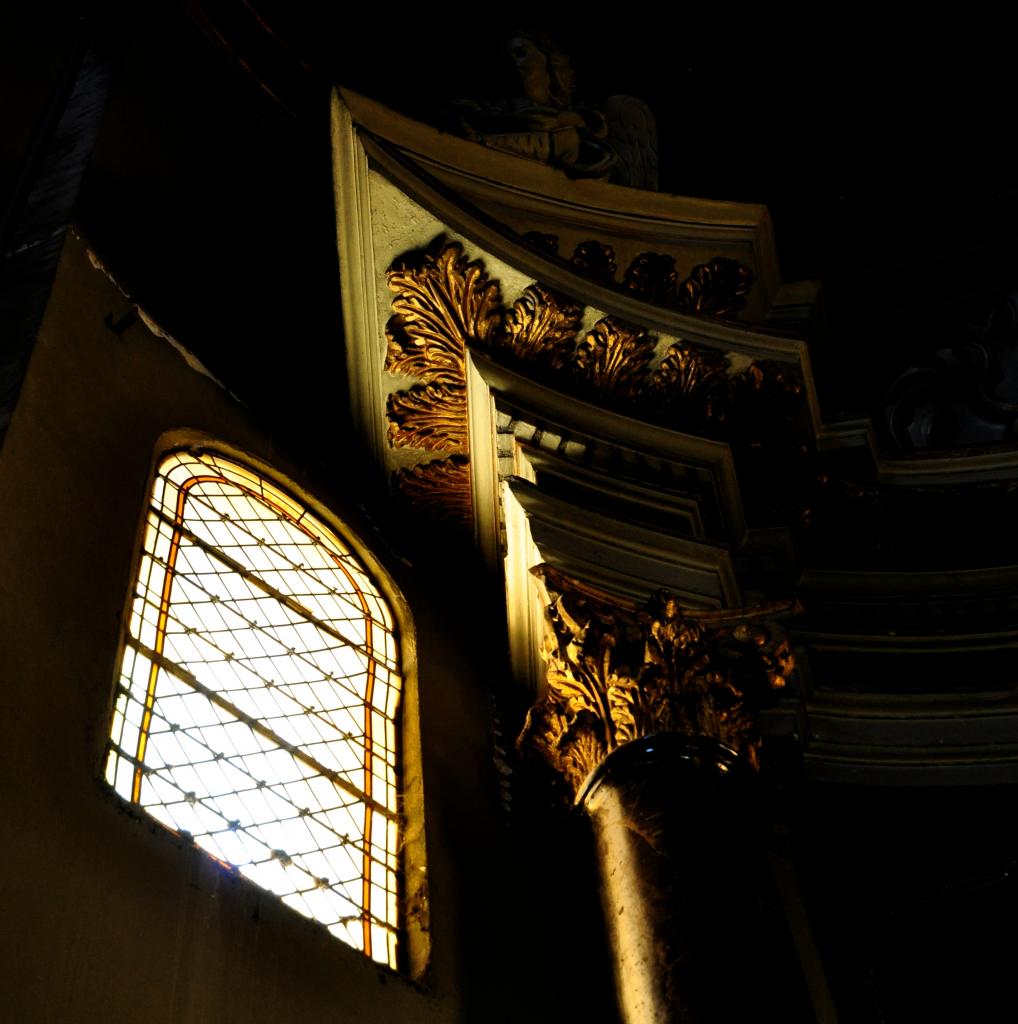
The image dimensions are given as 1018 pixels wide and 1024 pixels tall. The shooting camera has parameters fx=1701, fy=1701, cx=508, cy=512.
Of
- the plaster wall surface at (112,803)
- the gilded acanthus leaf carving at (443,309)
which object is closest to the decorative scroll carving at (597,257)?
the gilded acanthus leaf carving at (443,309)

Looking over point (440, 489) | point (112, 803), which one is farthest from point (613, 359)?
point (112, 803)

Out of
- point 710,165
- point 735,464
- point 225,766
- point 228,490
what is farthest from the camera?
point 710,165

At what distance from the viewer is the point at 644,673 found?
5.42 metres

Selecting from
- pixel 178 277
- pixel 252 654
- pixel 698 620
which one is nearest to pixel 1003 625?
pixel 698 620

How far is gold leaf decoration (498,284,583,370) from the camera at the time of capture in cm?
653

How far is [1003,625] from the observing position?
6.93 m

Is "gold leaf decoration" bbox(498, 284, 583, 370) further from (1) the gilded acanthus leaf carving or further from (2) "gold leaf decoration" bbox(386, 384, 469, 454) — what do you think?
(2) "gold leaf decoration" bbox(386, 384, 469, 454)

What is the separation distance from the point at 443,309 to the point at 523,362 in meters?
0.37

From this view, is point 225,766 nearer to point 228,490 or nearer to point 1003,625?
point 228,490

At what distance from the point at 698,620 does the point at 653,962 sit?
1.40 meters

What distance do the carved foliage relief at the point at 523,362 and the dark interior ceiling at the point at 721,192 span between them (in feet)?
1.62

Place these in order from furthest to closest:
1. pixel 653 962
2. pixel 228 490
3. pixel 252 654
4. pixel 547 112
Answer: pixel 547 112 < pixel 228 490 < pixel 252 654 < pixel 653 962

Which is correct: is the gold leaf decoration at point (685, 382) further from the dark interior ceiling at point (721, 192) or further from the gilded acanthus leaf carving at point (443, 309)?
the dark interior ceiling at point (721, 192)

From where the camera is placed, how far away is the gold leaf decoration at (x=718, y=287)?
7285 millimetres
